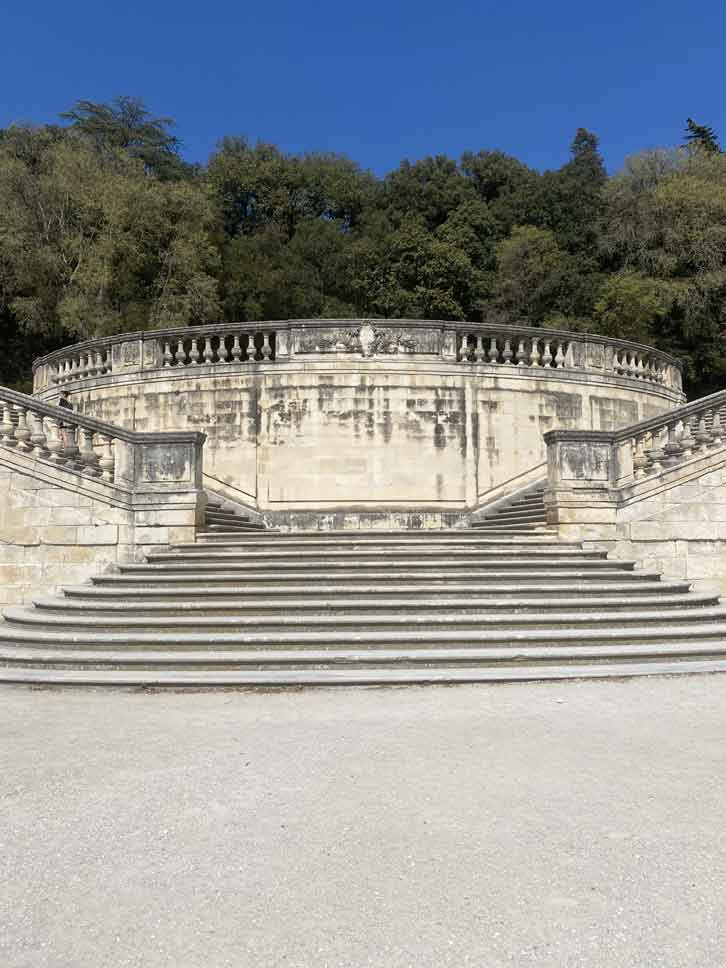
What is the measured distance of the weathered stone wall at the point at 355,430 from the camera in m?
16.0

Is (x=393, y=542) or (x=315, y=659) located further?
(x=393, y=542)

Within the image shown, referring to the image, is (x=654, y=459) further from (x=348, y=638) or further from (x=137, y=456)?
(x=137, y=456)

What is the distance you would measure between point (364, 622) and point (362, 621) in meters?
0.03

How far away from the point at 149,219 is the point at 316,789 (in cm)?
2589

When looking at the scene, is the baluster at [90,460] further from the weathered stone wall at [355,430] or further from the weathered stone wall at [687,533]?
the weathered stone wall at [687,533]

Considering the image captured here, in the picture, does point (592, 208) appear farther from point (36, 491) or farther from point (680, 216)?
point (36, 491)

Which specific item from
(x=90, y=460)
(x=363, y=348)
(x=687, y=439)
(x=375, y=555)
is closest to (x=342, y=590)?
(x=375, y=555)

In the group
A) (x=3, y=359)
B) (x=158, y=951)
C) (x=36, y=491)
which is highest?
(x=3, y=359)

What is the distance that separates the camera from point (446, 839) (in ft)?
12.4

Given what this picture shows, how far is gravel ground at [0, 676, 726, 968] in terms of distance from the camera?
2.86 meters

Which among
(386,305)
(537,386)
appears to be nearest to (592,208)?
(386,305)

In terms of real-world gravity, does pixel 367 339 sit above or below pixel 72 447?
above

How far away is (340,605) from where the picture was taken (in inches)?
348

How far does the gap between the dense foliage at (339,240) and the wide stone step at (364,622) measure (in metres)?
19.2
